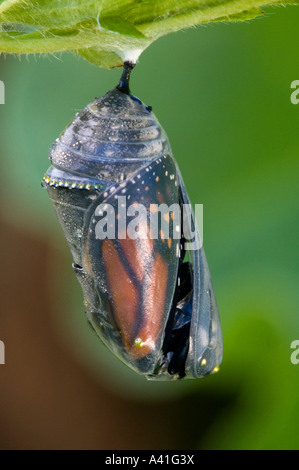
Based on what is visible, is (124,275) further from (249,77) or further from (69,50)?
(249,77)

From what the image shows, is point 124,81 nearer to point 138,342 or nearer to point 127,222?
point 127,222

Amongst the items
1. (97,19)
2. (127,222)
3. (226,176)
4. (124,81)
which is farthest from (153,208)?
(226,176)

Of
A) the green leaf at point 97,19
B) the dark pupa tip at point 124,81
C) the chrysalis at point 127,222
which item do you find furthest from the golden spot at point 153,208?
the green leaf at point 97,19

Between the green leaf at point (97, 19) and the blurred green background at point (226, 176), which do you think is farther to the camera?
the blurred green background at point (226, 176)

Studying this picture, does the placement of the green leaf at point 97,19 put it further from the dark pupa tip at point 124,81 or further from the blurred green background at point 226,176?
the blurred green background at point 226,176

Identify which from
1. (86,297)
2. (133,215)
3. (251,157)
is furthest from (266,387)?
(133,215)

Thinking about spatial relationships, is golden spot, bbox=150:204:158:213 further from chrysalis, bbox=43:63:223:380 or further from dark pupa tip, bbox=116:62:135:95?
dark pupa tip, bbox=116:62:135:95
